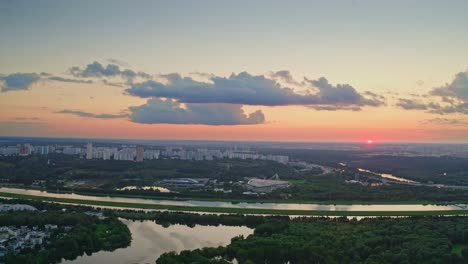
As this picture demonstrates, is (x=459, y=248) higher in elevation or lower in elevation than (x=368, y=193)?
lower

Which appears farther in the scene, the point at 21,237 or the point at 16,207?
the point at 16,207

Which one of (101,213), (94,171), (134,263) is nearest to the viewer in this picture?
(134,263)

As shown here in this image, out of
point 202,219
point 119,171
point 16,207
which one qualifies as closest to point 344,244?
point 202,219

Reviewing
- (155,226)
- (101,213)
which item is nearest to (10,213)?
(101,213)

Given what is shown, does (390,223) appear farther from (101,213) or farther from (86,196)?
(86,196)

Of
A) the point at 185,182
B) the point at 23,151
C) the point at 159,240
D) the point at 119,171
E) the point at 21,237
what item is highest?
the point at 23,151

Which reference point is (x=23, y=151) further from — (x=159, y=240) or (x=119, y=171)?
(x=159, y=240)

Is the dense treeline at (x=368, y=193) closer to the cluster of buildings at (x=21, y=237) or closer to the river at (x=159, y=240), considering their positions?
the river at (x=159, y=240)
